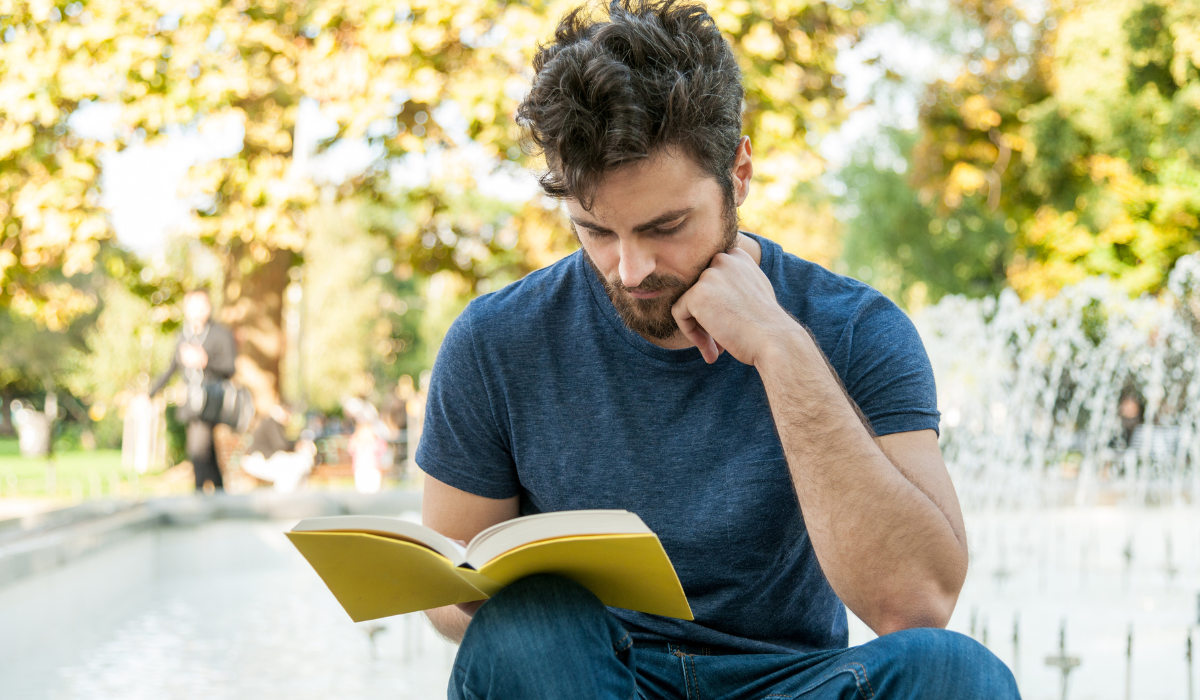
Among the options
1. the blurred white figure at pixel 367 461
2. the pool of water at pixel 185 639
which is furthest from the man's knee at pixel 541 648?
the blurred white figure at pixel 367 461

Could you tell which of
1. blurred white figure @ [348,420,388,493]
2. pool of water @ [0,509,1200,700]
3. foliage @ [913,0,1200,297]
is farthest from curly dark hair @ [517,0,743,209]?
foliage @ [913,0,1200,297]

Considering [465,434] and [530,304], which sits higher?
[530,304]

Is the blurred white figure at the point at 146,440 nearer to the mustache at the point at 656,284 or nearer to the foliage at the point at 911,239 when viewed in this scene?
the foliage at the point at 911,239

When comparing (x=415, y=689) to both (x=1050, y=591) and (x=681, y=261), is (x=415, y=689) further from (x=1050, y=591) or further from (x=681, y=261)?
(x=1050, y=591)

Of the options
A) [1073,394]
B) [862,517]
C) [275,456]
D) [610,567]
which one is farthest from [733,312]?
[1073,394]

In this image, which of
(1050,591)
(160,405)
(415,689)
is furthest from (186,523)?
(160,405)

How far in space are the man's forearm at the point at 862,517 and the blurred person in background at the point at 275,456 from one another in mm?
8916

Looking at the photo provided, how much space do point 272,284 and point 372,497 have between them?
320 cm

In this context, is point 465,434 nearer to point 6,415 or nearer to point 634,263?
point 634,263

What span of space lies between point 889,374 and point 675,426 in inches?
15.0

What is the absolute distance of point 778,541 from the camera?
1.84 m

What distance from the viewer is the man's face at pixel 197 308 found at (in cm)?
805

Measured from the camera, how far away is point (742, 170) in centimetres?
206

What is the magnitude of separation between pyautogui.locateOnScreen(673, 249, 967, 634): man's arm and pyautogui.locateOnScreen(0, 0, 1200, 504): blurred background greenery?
5.86 meters
